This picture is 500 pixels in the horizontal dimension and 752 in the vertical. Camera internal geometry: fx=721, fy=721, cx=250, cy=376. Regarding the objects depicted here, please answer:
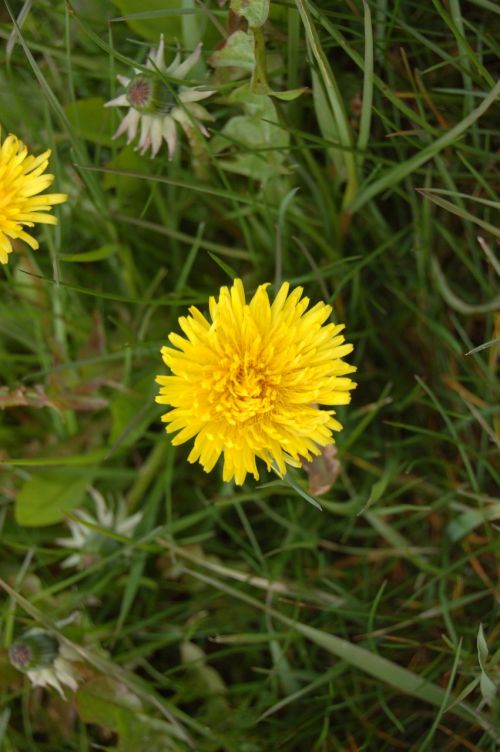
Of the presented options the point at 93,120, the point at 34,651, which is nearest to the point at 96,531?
the point at 34,651

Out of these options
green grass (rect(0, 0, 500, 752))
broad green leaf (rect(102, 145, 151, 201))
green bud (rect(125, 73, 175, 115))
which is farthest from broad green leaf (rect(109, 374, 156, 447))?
green bud (rect(125, 73, 175, 115))

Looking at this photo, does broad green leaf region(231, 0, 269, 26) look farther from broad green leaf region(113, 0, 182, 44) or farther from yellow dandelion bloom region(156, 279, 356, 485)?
yellow dandelion bloom region(156, 279, 356, 485)

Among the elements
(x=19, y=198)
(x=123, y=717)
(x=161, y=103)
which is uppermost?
(x=161, y=103)

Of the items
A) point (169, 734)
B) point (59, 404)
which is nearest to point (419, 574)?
point (169, 734)

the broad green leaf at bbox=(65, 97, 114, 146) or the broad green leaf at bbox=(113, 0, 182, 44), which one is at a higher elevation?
the broad green leaf at bbox=(113, 0, 182, 44)

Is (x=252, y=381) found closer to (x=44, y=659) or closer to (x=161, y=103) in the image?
(x=161, y=103)

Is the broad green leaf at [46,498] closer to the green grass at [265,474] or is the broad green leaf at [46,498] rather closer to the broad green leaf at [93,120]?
the green grass at [265,474]

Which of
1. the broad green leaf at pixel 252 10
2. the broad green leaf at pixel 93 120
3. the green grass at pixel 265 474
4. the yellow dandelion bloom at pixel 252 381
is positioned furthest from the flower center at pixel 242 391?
the broad green leaf at pixel 93 120
